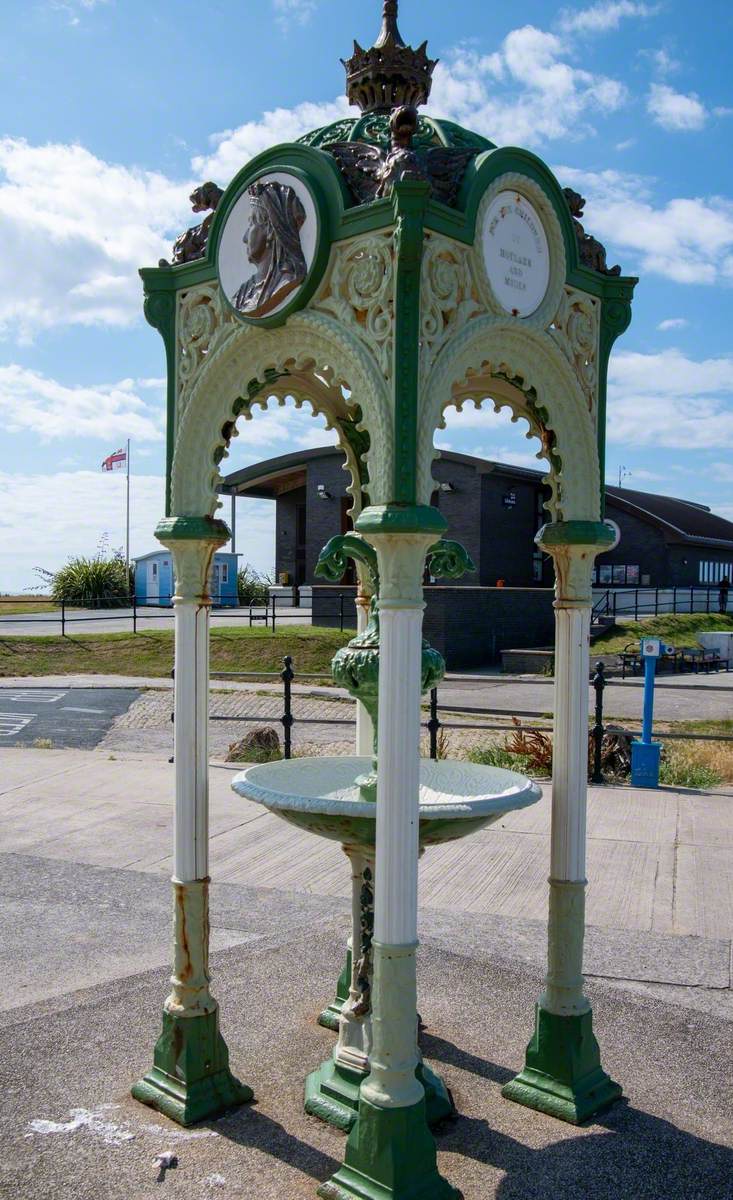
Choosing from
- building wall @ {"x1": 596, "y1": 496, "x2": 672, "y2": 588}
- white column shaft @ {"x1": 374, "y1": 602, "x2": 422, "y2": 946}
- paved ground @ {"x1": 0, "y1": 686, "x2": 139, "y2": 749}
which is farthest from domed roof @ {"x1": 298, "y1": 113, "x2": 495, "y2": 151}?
building wall @ {"x1": 596, "y1": 496, "x2": 672, "y2": 588}

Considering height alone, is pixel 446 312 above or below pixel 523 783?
above

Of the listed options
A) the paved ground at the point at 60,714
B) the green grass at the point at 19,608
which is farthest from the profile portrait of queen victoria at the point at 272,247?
the green grass at the point at 19,608

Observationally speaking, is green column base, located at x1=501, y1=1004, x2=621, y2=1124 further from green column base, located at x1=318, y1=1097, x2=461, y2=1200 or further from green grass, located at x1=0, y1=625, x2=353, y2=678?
green grass, located at x1=0, y1=625, x2=353, y2=678

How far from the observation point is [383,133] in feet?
13.7

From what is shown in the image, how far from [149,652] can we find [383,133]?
19.9 metres

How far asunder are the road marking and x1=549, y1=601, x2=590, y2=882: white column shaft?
12.0m

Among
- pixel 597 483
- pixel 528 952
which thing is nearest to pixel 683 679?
pixel 528 952

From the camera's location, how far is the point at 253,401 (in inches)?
179

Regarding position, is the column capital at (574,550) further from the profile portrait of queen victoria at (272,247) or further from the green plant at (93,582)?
the green plant at (93,582)

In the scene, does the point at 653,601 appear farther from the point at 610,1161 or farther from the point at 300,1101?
the point at 610,1161

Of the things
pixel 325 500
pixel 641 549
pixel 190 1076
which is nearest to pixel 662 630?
pixel 641 549

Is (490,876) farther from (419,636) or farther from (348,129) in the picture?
(348,129)

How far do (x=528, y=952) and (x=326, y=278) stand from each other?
4072 millimetres

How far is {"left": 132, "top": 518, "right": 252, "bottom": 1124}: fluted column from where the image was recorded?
169 inches
